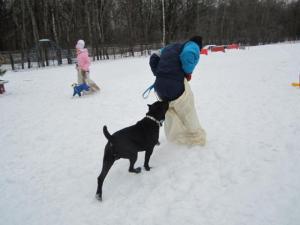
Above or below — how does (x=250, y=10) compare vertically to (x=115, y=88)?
above

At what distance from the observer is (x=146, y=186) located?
3227 mm

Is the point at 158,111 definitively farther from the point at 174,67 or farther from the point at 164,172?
the point at 164,172

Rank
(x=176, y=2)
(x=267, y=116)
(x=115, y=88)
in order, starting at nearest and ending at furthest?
(x=267, y=116) < (x=115, y=88) < (x=176, y=2)

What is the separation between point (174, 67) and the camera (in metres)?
3.59

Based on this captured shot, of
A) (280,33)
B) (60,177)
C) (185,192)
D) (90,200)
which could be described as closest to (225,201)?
(185,192)

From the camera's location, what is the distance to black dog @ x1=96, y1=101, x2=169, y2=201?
3.01 m

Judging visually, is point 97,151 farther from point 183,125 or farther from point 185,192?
point 185,192

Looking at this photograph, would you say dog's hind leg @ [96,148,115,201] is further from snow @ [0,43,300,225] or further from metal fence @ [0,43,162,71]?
metal fence @ [0,43,162,71]

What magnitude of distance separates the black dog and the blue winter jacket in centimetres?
31

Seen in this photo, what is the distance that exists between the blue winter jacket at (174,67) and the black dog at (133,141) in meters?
0.31

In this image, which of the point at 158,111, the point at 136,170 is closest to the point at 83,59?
the point at 158,111

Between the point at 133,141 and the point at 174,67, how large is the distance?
126cm

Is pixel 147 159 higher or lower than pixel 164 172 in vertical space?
higher

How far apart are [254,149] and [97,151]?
266cm
